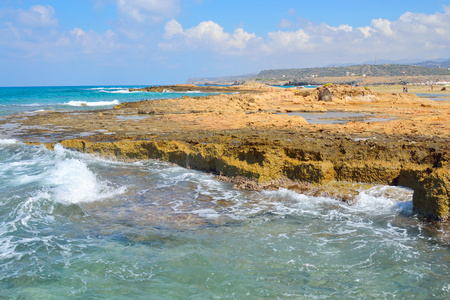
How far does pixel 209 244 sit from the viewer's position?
5.07m

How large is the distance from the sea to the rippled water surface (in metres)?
0.02

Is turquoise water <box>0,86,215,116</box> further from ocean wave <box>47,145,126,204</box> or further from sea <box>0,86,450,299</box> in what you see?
sea <box>0,86,450,299</box>

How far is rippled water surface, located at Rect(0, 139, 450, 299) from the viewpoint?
13.2 ft

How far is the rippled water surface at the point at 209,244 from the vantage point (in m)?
4.03

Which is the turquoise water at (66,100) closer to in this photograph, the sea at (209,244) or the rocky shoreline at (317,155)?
the rocky shoreline at (317,155)

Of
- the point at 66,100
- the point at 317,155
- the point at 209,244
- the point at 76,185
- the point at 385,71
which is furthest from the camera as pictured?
the point at 385,71

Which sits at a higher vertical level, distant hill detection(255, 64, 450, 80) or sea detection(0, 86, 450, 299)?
distant hill detection(255, 64, 450, 80)

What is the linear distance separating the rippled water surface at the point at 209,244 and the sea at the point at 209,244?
0.02 meters

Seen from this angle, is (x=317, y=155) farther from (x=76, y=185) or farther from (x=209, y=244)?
(x=76, y=185)

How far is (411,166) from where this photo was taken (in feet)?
22.2

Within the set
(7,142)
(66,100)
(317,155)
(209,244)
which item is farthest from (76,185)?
(66,100)

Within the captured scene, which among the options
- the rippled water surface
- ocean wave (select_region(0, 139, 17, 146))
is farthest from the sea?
ocean wave (select_region(0, 139, 17, 146))

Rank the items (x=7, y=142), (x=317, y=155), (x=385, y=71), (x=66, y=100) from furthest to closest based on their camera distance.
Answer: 1. (x=385, y=71)
2. (x=66, y=100)
3. (x=7, y=142)
4. (x=317, y=155)

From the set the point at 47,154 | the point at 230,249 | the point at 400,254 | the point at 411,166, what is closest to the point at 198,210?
the point at 230,249
